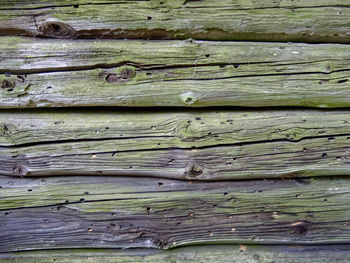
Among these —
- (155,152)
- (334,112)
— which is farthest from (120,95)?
(334,112)

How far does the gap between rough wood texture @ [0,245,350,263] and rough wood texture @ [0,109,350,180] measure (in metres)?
0.34

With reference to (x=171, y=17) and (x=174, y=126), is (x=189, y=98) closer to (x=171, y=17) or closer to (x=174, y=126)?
A: (x=174, y=126)

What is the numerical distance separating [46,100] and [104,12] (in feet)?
1.37

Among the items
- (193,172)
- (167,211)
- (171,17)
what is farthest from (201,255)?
(171,17)

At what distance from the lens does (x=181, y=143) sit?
108 cm

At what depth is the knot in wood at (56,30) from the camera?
106 centimetres

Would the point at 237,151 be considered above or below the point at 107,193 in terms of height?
above

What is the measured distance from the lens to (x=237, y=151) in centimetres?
110

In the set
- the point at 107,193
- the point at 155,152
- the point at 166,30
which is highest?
the point at 166,30

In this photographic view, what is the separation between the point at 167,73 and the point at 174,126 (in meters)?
0.21

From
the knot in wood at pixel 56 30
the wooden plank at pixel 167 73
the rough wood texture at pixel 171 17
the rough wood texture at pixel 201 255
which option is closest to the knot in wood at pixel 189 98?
the wooden plank at pixel 167 73

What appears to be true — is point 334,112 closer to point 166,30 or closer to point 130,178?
point 166,30

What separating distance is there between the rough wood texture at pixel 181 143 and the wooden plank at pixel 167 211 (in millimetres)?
63

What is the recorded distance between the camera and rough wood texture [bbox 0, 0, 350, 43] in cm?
106
